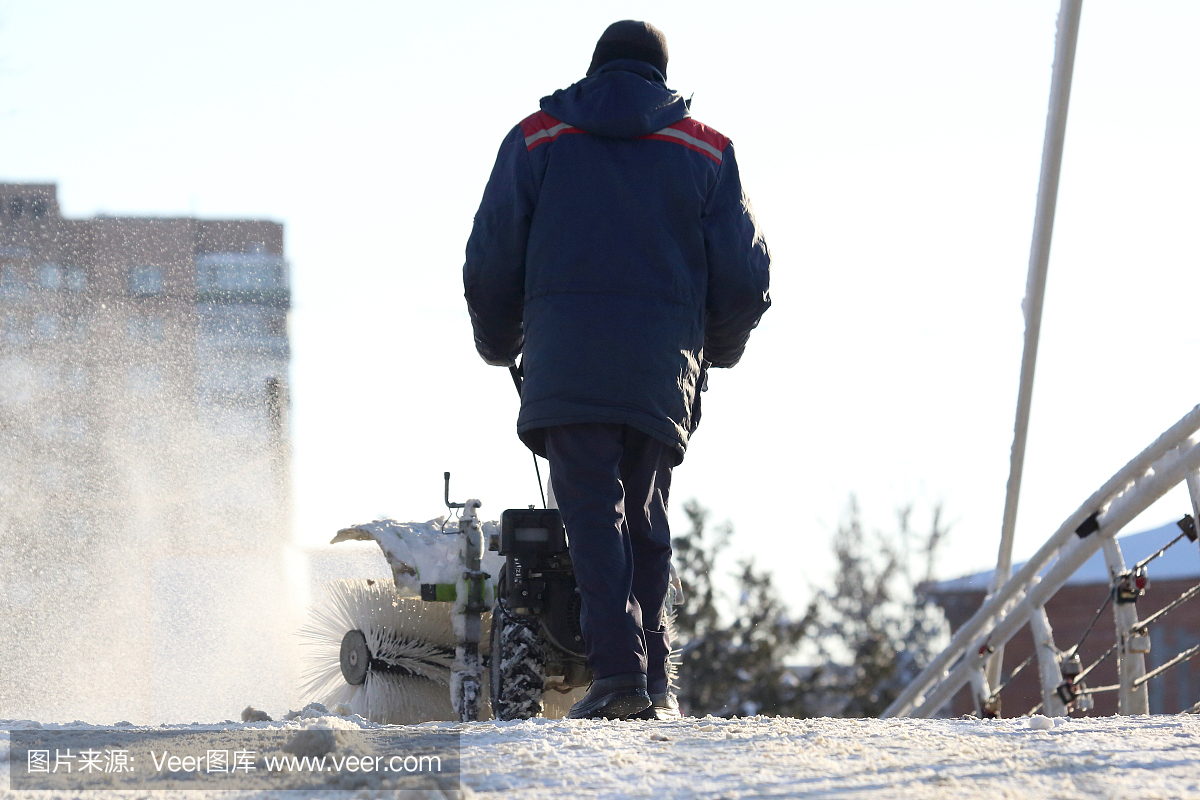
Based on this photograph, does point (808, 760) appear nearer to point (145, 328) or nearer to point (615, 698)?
point (615, 698)

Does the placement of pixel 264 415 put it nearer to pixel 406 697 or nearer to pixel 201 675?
pixel 201 675

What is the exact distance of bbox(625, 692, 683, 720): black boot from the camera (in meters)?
2.95

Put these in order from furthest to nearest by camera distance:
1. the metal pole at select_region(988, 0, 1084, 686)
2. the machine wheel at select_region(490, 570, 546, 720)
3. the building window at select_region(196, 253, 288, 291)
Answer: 1. the building window at select_region(196, 253, 288, 291)
2. the metal pole at select_region(988, 0, 1084, 686)
3. the machine wheel at select_region(490, 570, 546, 720)

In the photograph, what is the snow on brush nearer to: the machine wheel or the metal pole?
the machine wheel

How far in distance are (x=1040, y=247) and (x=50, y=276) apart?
2456cm

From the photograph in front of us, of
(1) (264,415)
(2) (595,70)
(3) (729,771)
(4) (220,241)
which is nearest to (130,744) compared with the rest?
(3) (729,771)

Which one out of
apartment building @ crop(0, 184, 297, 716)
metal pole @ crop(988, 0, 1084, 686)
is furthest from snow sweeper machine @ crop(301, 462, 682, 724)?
apartment building @ crop(0, 184, 297, 716)

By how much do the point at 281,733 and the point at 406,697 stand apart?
2118 mm

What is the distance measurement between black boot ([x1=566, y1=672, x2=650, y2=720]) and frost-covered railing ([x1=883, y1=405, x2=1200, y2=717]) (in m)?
1.97

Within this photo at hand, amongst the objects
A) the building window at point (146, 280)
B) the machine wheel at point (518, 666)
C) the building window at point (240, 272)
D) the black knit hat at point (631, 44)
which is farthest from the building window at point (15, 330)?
the black knit hat at point (631, 44)

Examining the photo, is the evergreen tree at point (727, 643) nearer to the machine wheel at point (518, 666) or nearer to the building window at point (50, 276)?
the building window at point (50, 276)

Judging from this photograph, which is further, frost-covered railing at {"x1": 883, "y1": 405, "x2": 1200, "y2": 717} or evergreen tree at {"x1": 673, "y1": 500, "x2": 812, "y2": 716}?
evergreen tree at {"x1": 673, "y1": 500, "x2": 812, "y2": 716}

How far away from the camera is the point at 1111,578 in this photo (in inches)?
187

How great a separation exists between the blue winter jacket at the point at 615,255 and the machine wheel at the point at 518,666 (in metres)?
0.67
